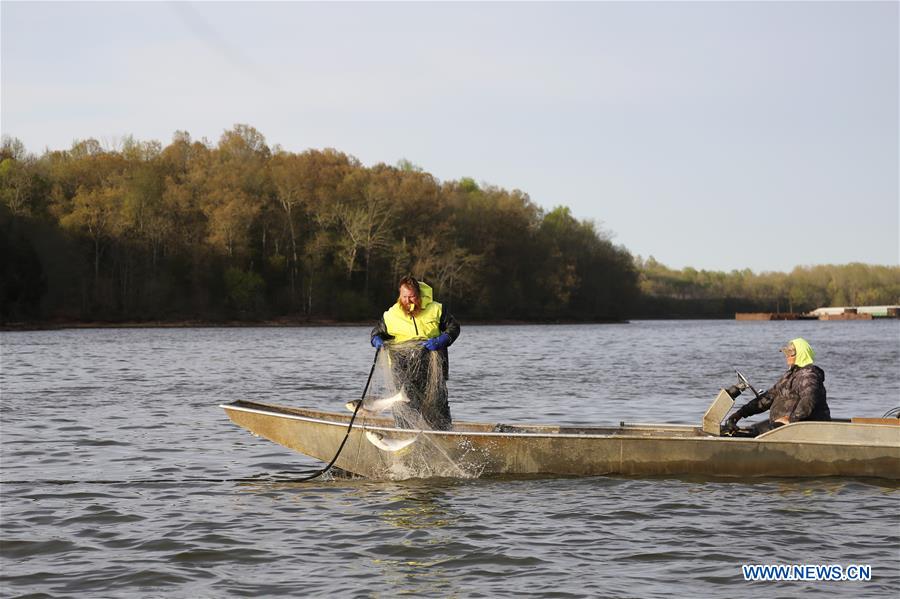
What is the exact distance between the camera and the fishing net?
1271 cm

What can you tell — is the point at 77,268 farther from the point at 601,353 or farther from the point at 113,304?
the point at 601,353

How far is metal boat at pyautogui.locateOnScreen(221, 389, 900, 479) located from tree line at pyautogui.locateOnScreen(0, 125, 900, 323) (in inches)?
2574

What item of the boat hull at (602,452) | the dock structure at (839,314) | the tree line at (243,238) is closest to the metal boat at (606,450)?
the boat hull at (602,452)

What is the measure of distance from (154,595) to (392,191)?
3549 inches

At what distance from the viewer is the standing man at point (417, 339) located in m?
12.5

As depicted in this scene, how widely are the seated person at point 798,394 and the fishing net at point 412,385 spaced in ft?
12.5

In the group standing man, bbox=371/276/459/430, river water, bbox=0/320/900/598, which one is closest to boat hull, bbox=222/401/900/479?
river water, bbox=0/320/900/598

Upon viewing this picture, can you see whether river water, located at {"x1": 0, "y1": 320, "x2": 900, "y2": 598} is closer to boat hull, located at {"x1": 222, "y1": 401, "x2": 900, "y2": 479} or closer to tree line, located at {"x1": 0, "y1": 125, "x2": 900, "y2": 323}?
boat hull, located at {"x1": 222, "y1": 401, "x2": 900, "y2": 479}

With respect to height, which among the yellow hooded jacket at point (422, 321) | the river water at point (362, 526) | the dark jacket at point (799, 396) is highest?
the yellow hooded jacket at point (422, 321)

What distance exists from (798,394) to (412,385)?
4.76 metres

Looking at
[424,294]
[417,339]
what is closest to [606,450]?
[417,339]

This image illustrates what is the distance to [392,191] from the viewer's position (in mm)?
97750

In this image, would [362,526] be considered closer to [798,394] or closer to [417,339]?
[417,339]

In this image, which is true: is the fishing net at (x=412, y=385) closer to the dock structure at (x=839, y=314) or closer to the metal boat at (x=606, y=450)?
the metal boat at (x=606, y=450)
